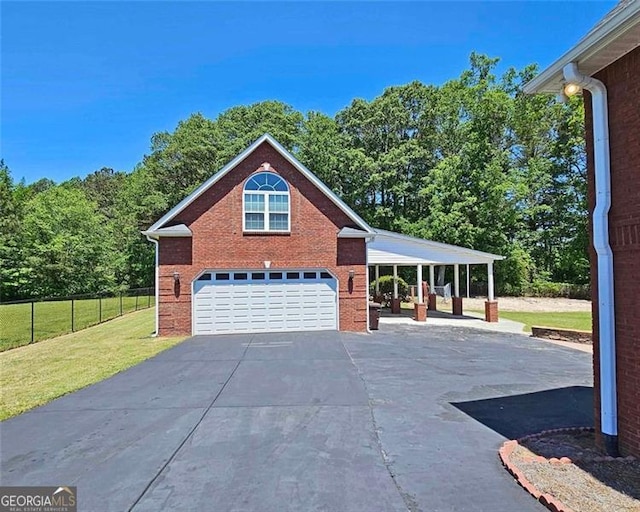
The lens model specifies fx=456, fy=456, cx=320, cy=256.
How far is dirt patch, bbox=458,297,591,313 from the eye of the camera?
29.0 meters

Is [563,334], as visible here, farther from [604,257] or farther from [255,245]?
[604,257]

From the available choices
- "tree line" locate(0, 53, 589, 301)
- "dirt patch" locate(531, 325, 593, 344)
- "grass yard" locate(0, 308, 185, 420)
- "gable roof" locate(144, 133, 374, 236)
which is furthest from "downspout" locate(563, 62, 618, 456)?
"tree line" locate(0, 53, 589, 301)

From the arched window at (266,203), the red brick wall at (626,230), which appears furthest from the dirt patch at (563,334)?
the red brick wall at (626,230)

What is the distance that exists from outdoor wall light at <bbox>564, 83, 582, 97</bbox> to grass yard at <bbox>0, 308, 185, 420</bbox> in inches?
364

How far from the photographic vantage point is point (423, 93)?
42.8 metres

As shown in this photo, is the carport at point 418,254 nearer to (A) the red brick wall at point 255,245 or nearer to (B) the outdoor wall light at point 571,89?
(A) the red brick wall at point 255,245

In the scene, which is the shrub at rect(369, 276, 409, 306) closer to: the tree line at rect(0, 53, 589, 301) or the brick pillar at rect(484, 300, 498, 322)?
the tree line at rect(0, 53, 589, 301)

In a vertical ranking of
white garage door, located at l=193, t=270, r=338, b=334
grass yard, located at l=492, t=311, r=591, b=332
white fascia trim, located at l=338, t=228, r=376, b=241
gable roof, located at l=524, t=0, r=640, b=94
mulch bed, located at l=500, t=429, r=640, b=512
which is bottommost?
grass yard, located at l=492, t=311, r=591, b=332

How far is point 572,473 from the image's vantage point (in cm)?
468

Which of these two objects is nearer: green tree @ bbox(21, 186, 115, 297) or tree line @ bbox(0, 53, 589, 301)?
tree line @ bbox(0, 53, 589, 301)

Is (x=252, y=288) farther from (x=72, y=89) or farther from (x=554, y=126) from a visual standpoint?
(x=554, y=126)

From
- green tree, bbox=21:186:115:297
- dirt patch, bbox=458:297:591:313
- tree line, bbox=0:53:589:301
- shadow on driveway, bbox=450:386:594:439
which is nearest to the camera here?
shadow on driveway, bbox=450:386:594:439

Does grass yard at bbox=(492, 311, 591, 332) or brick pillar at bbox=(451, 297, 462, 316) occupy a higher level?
brick pillar at bbox=(451, 297, 462, 316)

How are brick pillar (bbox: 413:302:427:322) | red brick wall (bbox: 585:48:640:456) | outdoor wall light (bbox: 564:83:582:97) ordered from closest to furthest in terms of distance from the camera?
red brick wall (bbox: 585:48:640:456), outdoor wall light (bbox: 564:83:582:97), brick pillar (bbox: 413:302:427:322)
